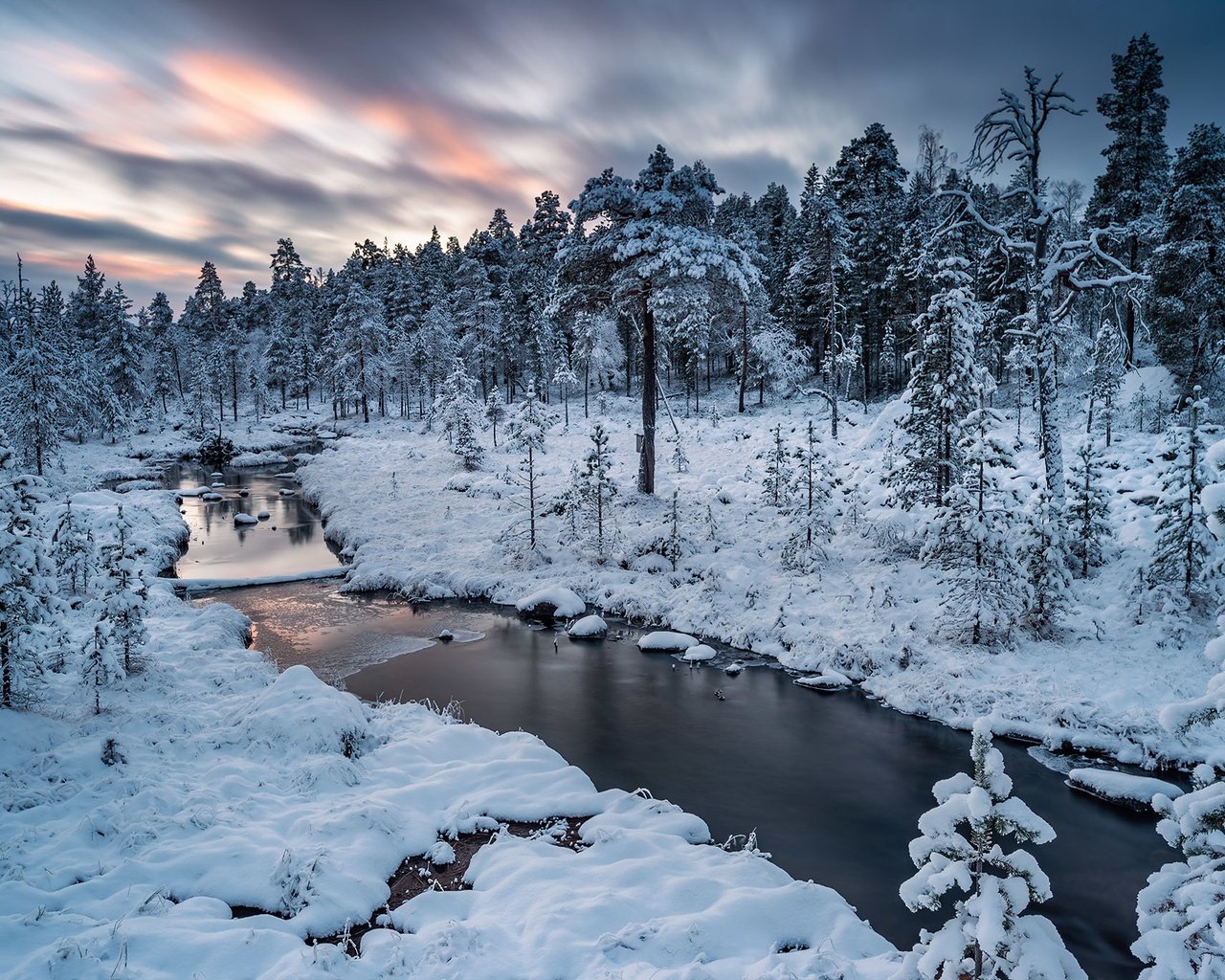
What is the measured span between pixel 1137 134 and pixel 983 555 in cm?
3510

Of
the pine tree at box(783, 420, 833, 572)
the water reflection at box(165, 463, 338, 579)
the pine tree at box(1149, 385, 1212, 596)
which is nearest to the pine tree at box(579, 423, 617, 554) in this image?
the pine tree at box(783, 420, 833, 572)

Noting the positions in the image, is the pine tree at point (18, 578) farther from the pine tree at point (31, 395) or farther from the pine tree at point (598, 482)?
the pine tree at point (31, 395)

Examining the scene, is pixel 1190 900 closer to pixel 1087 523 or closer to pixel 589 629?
pixel 589 629

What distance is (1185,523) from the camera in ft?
42.7

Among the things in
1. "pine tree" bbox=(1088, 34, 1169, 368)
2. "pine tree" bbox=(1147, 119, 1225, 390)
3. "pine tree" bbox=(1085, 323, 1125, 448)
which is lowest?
"pine tree" bbox=(1085, 323, 1125, 448)

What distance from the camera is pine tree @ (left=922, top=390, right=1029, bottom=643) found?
46.0 feet

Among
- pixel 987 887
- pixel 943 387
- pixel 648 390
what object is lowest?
pixel 987 887

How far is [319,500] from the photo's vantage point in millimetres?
36094

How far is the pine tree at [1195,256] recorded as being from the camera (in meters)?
26.8

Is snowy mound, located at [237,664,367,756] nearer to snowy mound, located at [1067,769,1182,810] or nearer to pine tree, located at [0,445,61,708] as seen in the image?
pine tree, located at [0,445,61,708]

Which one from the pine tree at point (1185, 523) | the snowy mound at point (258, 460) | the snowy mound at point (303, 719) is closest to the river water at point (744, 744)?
the snowy mound at point (303, 719)

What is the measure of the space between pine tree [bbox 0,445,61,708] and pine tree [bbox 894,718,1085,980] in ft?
37.1

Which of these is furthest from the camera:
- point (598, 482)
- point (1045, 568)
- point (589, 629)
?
point (598, 482)

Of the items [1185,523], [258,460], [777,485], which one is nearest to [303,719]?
[1185,523]
